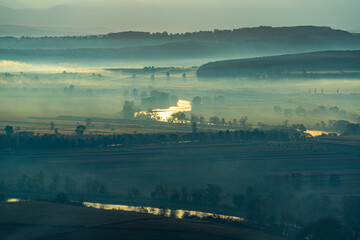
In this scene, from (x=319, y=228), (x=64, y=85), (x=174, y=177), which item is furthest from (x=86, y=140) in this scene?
(x=64, y=85)

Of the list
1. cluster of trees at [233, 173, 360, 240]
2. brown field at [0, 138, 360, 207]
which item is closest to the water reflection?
cluster of trees at [233, 173, 360, 240]

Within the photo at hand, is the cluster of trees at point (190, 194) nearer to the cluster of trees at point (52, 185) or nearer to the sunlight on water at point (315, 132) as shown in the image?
the cluster of trees at point (52, 185)

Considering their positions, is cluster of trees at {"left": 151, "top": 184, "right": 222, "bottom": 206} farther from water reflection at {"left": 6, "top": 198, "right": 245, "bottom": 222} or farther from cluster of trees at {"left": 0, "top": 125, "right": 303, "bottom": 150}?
cluster of trees at {"left": 0, "top": 125, "right": 303, "bottom": 150}

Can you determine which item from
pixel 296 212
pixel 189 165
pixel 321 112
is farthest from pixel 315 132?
pixel 296 212

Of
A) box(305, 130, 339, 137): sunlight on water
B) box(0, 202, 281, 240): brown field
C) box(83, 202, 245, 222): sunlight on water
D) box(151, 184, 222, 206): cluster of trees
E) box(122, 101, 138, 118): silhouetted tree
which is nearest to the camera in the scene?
box(0, 202, 281, 240): brown field

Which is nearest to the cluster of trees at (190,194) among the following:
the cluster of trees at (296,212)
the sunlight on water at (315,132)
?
the cluster of trees at (296,212)

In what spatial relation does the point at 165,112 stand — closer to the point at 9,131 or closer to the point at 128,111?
the point at 128,111
